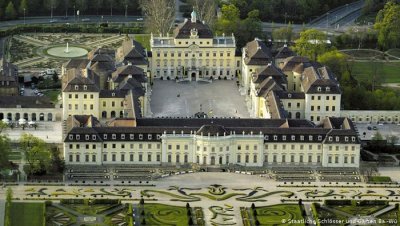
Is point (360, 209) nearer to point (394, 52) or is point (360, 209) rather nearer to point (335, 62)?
point (335, 62)

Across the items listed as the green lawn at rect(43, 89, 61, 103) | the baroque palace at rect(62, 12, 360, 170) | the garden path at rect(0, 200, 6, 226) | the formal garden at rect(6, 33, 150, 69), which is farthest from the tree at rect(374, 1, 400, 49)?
the garden path at rect(0, 200, 6, 226)

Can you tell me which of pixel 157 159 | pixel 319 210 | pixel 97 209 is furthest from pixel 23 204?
pixel 319 210

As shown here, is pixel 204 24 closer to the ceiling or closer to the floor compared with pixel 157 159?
closer to the ceiling

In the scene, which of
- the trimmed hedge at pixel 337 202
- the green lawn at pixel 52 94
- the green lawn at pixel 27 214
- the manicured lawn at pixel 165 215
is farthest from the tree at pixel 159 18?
the green lawn at pixel 27 214

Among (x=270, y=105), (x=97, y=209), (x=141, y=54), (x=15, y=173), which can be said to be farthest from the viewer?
(x=141, y=54)

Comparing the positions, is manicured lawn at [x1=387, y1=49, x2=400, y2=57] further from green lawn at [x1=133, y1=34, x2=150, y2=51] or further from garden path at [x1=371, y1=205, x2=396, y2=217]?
garden path at [x1=371, y1=205, x2=396, y2=217]

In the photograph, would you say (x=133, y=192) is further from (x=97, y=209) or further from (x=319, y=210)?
(x=319, y=210)
